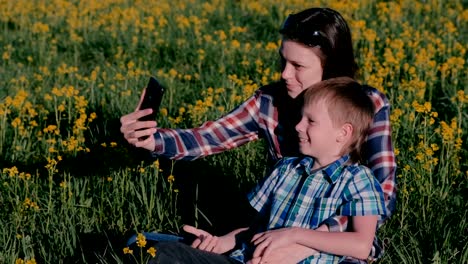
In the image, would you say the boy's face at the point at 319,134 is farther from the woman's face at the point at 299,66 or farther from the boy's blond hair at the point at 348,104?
the woman's face at the point at 299,66

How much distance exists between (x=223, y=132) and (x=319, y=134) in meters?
0.63

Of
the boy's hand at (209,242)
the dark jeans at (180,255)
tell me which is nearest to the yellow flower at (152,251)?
the dark jeans at (180,255)

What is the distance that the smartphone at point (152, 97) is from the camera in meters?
2.62

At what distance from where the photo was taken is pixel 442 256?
3.07 metres

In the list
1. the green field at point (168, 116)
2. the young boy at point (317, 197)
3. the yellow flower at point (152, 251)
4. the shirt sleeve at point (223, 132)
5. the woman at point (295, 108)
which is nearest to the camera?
the yellow flower at point (152, 251)

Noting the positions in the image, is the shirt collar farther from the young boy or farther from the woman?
the woman

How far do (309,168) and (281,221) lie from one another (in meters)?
0.21

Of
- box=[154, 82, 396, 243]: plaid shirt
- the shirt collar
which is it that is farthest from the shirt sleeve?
the shirt collar

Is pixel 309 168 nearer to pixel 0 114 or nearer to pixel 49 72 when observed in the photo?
pixel 0 114

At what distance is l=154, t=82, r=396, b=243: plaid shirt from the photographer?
2895 mm

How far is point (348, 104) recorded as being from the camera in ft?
8.74

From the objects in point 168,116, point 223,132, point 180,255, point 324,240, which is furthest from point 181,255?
point 168,116

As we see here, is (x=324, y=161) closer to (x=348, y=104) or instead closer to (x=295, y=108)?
(x=348, y=104)

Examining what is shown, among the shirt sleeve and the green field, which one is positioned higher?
the shirt sleeve
